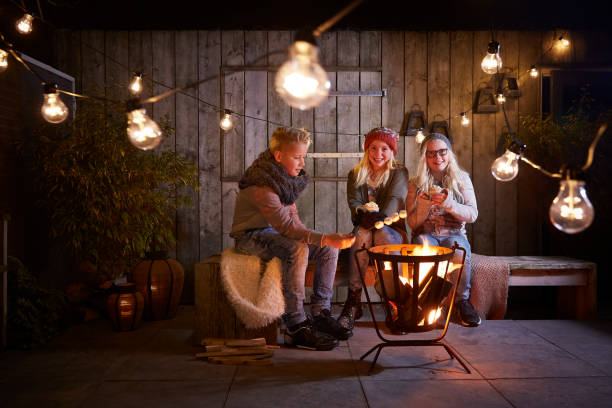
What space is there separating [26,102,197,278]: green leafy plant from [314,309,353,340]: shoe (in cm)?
165

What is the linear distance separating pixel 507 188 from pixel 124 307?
3745 millimetres

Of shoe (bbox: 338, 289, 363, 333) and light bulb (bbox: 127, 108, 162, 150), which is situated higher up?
light bulb (bbox: 127, 108, 162, 150)

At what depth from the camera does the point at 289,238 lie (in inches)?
119

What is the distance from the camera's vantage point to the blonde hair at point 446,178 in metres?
3.48

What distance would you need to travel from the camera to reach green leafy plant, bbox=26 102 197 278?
11.5 ft

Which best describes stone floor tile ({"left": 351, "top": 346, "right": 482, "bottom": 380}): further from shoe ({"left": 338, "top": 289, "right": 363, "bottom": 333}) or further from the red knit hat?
the red knit hat

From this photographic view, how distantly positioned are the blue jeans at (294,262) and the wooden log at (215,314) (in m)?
0.20

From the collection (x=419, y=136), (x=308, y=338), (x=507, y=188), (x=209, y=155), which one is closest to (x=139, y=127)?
(x=308, y=338)

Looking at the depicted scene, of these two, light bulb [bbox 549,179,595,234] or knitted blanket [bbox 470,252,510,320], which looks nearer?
light bulb [bbox 549,179,595,234]

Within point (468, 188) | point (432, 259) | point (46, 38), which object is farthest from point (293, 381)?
point (46, 38)

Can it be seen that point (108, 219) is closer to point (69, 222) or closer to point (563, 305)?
point (69, 222)

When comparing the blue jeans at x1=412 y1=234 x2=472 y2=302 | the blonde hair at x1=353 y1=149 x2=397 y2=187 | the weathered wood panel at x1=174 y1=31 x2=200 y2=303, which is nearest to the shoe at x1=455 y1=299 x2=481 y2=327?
the blue jeans at x1=412 y1=234 x2=472 y2=302

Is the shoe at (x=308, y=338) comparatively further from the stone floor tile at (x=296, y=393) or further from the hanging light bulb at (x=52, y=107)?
the hanging light bulb at (x=52, y=107)

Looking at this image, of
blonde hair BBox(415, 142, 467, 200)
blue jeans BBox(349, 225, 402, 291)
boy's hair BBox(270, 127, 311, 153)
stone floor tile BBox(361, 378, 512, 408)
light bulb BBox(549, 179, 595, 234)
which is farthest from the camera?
blonde hair BBox(415, 142, 467, 200)
